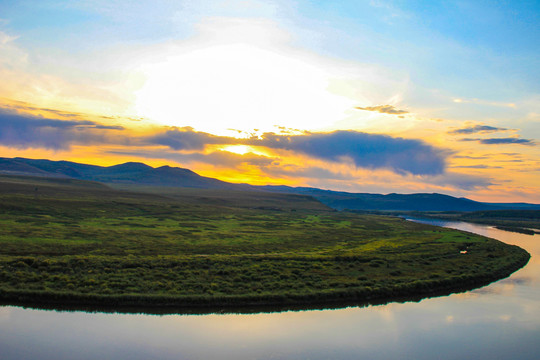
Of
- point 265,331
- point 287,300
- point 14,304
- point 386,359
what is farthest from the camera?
point 287,300

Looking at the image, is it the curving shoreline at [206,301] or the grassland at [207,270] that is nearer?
the curving shoreline at [206,301]

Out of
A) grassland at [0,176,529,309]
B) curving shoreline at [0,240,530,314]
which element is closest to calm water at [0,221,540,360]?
curving shoreline at [0,240,530,314]

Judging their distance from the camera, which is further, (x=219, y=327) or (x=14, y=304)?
(x=14, y=304)

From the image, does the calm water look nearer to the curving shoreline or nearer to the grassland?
the curving shoreline

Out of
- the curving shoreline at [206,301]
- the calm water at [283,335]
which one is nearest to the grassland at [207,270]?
the curving shoreline at [206,301]

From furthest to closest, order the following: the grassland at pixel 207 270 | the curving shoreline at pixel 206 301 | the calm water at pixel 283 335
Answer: the grassland at pixel 207 270, the curving shoreline at pixel 206 301, the calm water at pixel 283 335

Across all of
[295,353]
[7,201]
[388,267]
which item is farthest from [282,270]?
[7,201]

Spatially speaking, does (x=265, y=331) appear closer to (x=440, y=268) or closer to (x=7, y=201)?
(x=440, y=268)

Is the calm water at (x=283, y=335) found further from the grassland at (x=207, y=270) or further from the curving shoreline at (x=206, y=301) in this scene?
the grassland at (x=207, y=270)
